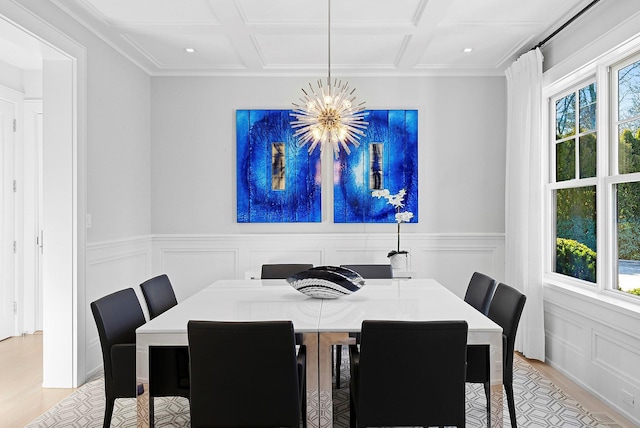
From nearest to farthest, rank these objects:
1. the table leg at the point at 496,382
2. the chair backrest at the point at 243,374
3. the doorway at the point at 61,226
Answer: the chair backrest at the point at 243,374, the table leg at the point at 496,382, the doorway at the point at 61,226

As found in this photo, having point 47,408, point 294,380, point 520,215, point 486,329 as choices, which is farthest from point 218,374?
point 520,215

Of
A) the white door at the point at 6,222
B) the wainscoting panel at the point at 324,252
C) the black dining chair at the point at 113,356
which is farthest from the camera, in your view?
the wainscoting panel at the point at 324,252

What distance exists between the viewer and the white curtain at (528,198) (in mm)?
3848

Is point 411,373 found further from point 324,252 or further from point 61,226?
point 324,252

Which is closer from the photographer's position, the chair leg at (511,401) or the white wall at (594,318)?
the chair leg at (511,401)

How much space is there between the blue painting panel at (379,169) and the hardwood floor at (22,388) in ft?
9.25

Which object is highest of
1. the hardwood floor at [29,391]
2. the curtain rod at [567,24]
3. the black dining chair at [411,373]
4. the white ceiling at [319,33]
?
the white ceiling at [319,33]

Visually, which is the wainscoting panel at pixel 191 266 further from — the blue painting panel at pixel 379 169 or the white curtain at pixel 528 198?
the white curtain at pixel 528 198

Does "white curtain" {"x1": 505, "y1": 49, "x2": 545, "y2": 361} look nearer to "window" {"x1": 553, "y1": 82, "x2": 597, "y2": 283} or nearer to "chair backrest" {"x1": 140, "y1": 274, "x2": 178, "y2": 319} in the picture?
"window" {"x1": 553, "y1": 82, "x2": 597, "y2": 283}

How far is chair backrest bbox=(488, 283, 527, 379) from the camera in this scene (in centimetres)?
238

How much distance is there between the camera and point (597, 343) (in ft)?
10.3

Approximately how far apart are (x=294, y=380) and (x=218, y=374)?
11.9 inches

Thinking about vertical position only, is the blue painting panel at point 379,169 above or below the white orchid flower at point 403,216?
above

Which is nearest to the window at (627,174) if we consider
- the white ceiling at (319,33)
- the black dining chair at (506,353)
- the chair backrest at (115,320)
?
the white ceiling at (319,33)
